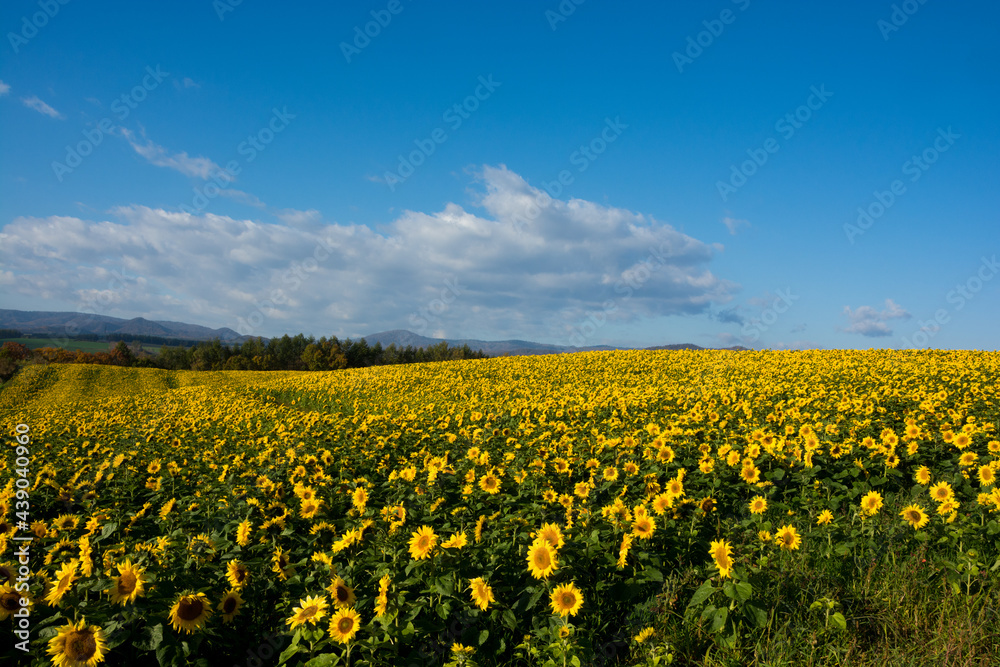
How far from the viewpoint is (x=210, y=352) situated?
80.1 metres

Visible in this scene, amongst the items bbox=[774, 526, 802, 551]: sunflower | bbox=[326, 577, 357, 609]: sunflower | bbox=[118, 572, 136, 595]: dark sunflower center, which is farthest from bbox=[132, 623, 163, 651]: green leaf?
bbox=[774, 526, 802, 551]: sunflower

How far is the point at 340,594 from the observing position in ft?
8.93

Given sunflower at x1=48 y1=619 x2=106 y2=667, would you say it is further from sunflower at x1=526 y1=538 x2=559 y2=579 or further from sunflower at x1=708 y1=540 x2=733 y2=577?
sunflower at x1=708 y1=540 x2=733 y2=577

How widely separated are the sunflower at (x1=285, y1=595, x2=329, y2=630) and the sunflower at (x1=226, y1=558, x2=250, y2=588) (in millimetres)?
575

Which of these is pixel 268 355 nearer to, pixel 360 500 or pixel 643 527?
pixel 360 500

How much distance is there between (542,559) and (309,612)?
1448mm

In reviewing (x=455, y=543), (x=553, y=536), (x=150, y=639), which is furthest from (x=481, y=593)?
(x=150, y=639)

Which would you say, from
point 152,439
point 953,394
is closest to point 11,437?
point 152,439

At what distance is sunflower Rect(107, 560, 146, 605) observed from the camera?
2.54 meters

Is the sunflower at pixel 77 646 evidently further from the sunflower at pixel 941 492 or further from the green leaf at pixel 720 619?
the sunflower at pixel 941 492

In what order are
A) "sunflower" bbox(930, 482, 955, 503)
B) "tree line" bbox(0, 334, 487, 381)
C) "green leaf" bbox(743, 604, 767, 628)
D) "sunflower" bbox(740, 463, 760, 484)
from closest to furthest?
"green leaf" bbox(743, 604, 767, 628), "sunflower" bbox(930, 482, 955, 503), "sunflower" bbox(740, 463, 760, 484), "tree line" bbox(0, 334, 487, 381)

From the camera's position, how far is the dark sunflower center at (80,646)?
229cm

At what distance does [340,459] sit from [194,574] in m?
3.18

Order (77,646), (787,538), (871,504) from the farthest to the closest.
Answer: (871,504)
(787,538)
(77,646)
